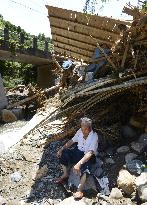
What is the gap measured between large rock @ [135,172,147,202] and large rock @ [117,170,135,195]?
0.33 feet

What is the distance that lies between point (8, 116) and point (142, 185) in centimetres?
848

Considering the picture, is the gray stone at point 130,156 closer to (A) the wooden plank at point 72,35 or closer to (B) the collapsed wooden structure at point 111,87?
(B) the collapsed wooden structure at point 111,87

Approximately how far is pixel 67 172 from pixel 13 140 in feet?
9.22

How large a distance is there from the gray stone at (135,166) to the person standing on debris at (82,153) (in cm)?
73

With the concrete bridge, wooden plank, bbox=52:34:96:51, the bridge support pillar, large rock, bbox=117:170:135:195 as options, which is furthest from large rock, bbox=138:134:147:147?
the bridge support pillar

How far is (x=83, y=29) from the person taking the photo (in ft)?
29.8

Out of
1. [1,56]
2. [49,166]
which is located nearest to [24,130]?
[49,166]

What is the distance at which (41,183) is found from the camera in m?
7.08

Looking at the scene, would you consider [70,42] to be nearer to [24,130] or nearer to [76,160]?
[24,130]

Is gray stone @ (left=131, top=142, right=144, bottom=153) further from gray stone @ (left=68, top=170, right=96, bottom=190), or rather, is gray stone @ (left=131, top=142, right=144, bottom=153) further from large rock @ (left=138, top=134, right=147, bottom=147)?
gray stone @ (left=68, top=170, right=96, bottom=190)

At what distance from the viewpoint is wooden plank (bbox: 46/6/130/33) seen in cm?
809

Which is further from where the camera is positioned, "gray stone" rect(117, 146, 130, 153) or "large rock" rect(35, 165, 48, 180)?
"gray stone" rect(117, 146, 130, 153)

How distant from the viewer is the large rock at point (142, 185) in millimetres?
5988

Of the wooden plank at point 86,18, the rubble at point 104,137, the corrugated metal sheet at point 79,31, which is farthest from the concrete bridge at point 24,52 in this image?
the rubble at point 104,137
